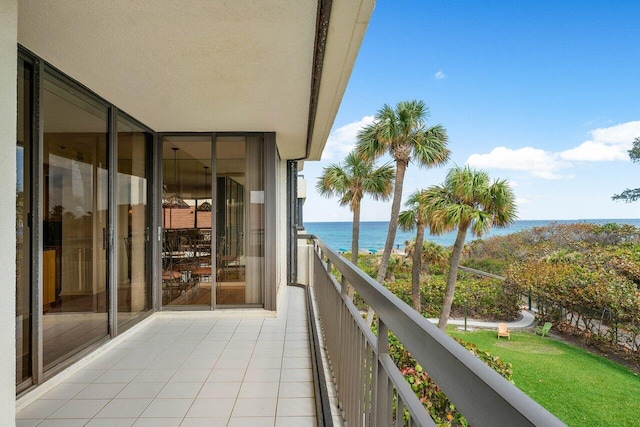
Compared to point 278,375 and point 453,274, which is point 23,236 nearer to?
point 278,375

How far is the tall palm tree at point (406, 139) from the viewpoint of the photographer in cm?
1117

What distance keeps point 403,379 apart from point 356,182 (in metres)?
13.8

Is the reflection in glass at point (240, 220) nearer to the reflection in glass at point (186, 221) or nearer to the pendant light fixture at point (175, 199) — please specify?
the reflection in glass at point (186, 221)

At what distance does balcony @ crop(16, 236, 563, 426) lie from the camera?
1.87ft

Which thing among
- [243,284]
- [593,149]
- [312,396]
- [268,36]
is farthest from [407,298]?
[593,149]

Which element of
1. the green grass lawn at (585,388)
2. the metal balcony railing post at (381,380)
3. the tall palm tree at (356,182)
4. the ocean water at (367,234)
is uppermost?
the tall palm tree at (356,182)

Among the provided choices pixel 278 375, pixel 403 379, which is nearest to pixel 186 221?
pixel 278 375

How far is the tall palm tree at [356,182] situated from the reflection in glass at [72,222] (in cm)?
1142

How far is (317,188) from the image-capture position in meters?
16.1

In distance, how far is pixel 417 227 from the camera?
12.6m

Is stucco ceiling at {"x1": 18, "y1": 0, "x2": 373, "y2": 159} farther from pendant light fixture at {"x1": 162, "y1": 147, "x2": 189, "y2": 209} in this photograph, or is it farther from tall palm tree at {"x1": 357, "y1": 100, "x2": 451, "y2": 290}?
tall palm tree at {"x1": 357, "y1": 100, "x2": 451, "y2": 290}

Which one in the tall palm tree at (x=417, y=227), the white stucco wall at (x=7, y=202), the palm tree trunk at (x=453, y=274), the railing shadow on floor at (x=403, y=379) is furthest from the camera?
the tall palm tree at (x=417, y=227)

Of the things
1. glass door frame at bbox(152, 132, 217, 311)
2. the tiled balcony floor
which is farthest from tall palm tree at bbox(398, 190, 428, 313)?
the tiled balcony floor

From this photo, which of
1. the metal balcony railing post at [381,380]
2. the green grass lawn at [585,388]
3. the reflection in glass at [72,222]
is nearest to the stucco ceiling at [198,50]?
the reflection in glass at [72,222]
